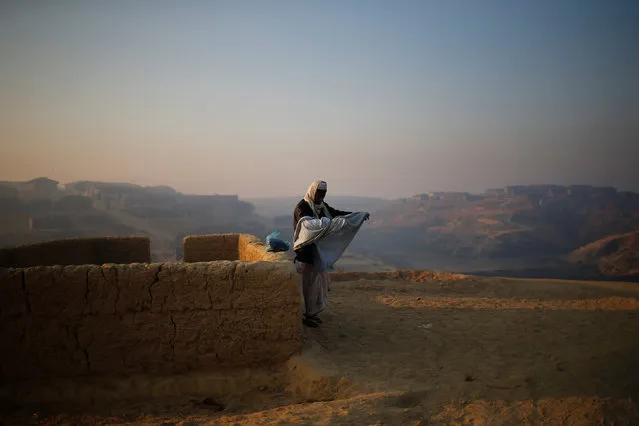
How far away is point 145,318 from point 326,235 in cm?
239

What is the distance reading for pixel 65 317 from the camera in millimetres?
4074

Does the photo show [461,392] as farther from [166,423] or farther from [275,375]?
[166,423]

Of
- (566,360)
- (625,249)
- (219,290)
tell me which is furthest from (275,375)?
(625,249)

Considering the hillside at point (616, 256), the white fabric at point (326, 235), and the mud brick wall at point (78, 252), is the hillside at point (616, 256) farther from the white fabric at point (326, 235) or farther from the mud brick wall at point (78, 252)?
the mud brick wall at point (78, 252)

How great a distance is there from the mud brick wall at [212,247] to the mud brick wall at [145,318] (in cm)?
420

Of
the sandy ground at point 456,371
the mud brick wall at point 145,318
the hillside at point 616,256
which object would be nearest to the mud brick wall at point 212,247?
the sandy ground at point 456,371

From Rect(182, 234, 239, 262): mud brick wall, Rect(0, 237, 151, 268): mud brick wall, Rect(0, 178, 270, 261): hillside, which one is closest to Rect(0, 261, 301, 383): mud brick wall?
Rect(0, 237, 151, 268): mud brick wall

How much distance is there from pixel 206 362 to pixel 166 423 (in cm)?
90

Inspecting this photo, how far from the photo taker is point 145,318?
4199mm

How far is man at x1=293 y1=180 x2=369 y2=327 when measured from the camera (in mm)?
5418

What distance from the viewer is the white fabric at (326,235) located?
17.4 ft

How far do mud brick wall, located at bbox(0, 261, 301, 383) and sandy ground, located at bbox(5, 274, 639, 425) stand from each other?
430mm

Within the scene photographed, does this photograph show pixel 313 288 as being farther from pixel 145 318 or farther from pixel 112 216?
pixel 112 216

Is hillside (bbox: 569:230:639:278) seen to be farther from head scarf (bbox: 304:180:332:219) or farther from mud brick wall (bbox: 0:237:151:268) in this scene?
mud brick wall (bbox: 0:237:151:268)
